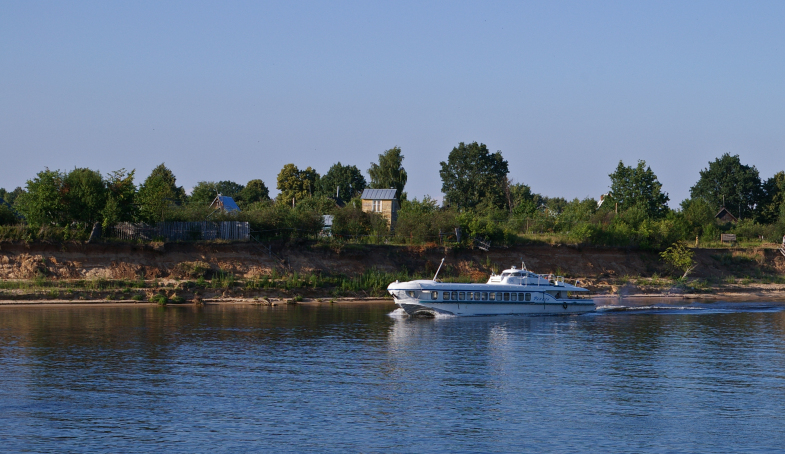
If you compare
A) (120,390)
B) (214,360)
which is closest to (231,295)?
(214,360)

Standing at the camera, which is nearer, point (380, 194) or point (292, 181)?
point (380, 194)

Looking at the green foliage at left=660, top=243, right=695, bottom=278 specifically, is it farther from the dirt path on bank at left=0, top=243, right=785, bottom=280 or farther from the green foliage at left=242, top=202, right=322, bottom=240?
the green foliage at left=242, top=202, right=322, bottom=240

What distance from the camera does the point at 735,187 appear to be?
13238 cm

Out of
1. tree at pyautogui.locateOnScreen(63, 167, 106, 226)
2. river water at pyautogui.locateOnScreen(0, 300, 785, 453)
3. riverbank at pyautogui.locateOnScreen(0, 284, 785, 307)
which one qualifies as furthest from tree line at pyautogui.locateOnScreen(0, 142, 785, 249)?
river water at pyautogui.locateOnScreen(0, 300, 785, 453)

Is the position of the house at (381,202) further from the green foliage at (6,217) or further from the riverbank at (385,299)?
the green foliage at (6,217)

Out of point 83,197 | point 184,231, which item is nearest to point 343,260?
point 184,231

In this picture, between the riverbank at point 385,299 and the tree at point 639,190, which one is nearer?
the riverbank at point 385,299

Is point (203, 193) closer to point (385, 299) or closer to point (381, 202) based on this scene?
point (381, 202)

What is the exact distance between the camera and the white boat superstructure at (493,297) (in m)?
50.6

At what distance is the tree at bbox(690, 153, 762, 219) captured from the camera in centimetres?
13188

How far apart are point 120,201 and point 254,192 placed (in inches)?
2916

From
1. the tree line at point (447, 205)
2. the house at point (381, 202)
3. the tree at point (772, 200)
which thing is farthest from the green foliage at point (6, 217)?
the tree at point (772, 200)

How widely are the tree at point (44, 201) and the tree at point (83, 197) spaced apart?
0.52 metres

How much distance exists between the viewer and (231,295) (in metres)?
59.4
